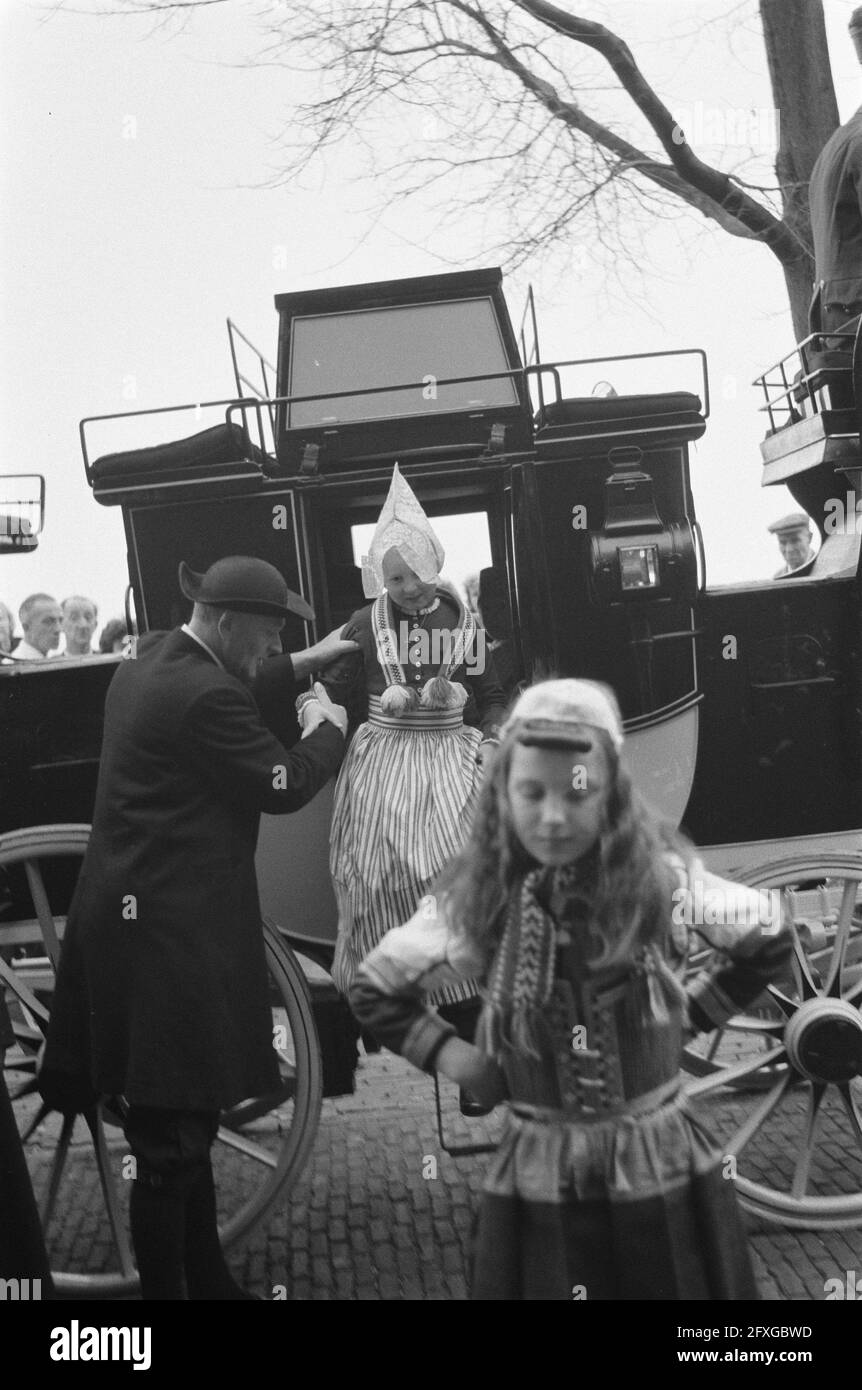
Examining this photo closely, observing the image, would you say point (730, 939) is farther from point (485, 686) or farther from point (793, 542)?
point (793, 542)

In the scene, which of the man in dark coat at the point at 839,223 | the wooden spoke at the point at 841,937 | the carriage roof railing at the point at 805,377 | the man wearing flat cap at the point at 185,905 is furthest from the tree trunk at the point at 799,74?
the wooden spoke at the point at 841,937

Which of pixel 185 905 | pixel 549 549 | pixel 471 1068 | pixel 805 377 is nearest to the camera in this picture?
pixel 471 1068

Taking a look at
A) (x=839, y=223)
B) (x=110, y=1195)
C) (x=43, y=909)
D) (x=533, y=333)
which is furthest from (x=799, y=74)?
(x=110, y=1195)

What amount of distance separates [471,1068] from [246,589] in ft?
3.57

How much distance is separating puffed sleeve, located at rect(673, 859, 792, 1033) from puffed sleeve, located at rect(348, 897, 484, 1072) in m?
0.34

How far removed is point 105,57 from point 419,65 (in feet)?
2.15

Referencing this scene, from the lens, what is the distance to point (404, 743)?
2.93m

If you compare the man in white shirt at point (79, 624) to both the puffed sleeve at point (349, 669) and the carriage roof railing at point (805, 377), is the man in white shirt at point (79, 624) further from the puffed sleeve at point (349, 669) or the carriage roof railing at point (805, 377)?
the carriage roof railing at point (805, 377)

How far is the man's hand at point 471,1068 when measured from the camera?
6.63ft

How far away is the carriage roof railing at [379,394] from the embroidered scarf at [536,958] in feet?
3.81

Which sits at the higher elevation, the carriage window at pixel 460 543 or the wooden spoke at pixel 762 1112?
the carriage window at pixel 460 543

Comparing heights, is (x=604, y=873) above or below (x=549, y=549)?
below

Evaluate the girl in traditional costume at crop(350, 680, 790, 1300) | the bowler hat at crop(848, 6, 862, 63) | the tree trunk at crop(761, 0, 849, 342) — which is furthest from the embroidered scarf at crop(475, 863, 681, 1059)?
the bowler hat at crop(848, 6, 862, 63)

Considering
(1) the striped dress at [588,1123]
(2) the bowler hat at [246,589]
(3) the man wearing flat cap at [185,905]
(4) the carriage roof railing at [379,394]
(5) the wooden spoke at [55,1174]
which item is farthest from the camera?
(5) the wooden spoke at [55,1174]
